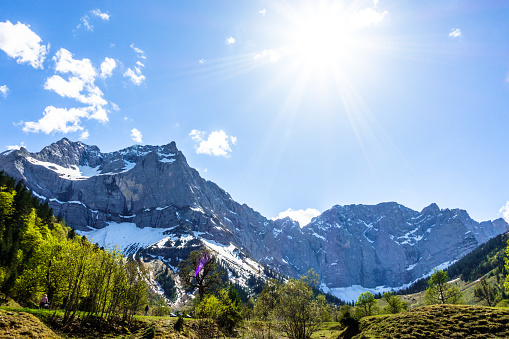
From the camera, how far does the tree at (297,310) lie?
34.1 m

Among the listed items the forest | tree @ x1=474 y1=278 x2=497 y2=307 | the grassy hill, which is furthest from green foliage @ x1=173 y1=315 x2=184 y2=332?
tree @ x1=474 y1=278 x2=497 y2=307

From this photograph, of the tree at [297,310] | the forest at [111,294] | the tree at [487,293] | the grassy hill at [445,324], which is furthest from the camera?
the tree at [487,293]

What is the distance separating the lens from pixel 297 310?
113ft

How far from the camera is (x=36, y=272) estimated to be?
123ft

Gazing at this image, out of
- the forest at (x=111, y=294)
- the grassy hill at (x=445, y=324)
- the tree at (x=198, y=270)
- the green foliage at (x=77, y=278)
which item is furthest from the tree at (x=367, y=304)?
the green foliage at (x=77, y=278)

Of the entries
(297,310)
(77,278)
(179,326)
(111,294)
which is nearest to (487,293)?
(297,310)

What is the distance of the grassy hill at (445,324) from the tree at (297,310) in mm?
5838

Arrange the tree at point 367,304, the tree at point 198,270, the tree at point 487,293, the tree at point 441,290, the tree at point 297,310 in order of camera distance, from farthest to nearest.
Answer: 1. the tree at point 367,304
2. the tree at point 487,293
3. the tree at point 441,290
4. the tree at point 198,270
5. the tree at point 297,310

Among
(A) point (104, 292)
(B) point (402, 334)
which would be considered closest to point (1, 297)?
(A) point (104, 292)

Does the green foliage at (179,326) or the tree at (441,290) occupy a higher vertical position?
the tree at (441,290)

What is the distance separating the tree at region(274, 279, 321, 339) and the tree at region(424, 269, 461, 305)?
194ft

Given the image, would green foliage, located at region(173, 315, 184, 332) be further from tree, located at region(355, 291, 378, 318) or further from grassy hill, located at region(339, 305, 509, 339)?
tree, located at region(355, 291, 378, 318)

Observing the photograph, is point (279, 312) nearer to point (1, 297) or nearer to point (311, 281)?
point (311, 281)

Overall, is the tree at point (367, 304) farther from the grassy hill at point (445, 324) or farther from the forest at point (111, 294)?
the grassy hill at point (445, 324)
